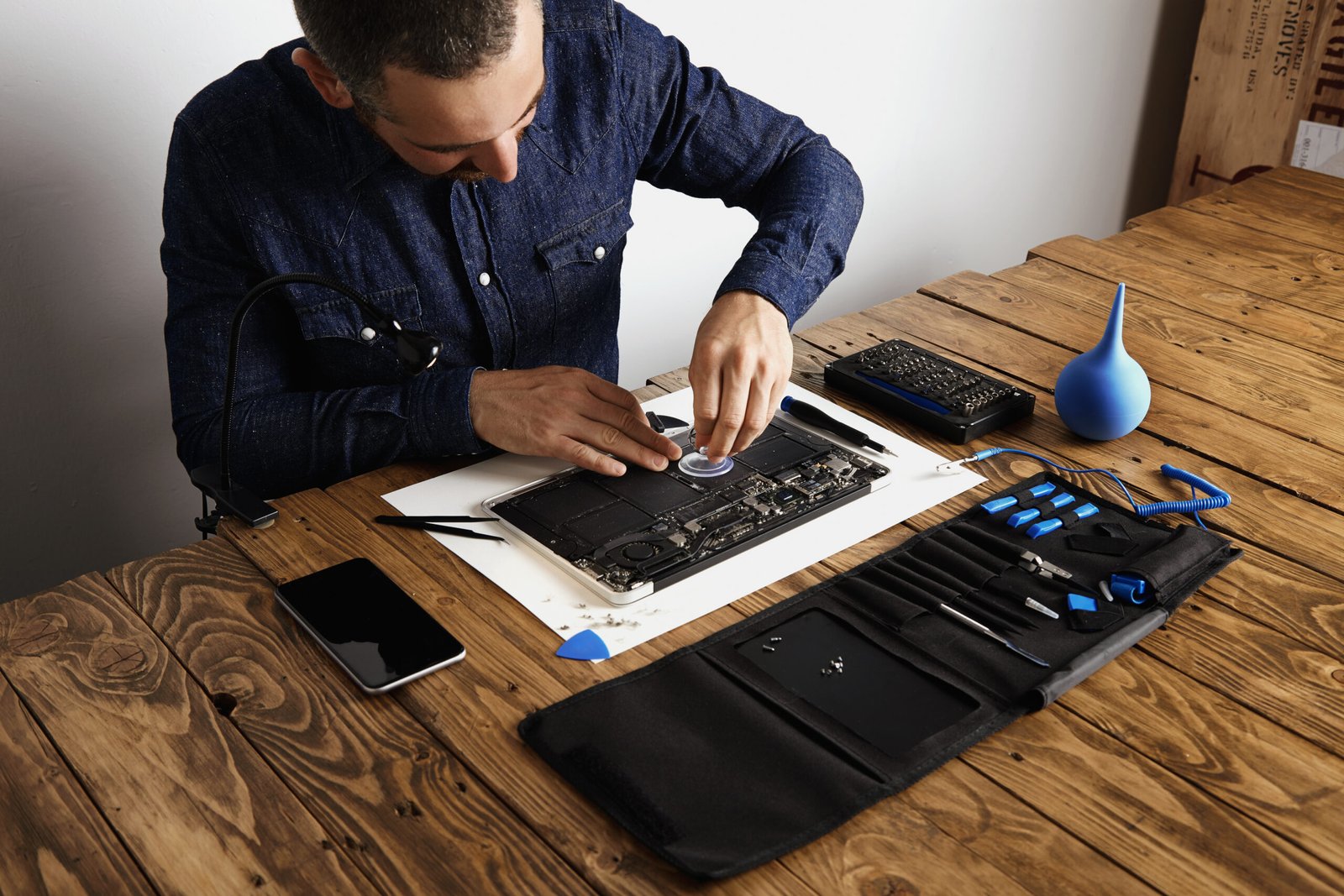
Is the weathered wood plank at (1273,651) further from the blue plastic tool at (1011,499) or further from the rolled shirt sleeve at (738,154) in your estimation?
the rolled shirt sleeve at (738,154)

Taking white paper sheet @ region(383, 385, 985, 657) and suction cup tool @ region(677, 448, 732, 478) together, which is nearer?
white paper sheet @ region(383, 385, 985, 657)

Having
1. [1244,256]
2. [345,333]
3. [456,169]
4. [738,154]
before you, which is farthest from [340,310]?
[1244,256]

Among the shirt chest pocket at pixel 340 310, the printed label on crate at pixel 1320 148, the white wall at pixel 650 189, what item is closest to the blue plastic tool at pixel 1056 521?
the shirt chest pocket at pixel 340 310

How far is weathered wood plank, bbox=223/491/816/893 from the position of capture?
0.77 meters

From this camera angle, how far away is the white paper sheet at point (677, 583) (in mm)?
1012

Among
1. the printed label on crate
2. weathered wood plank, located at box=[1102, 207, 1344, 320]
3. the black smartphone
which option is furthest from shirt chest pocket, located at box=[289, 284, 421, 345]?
the printed label on crate

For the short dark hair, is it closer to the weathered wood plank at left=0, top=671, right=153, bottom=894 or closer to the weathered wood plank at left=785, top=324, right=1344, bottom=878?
the weathered wood plank at left=0, top=671, right=153, bottom=894

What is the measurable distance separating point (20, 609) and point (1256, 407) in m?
1.40

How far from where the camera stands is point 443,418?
1238 millimetres

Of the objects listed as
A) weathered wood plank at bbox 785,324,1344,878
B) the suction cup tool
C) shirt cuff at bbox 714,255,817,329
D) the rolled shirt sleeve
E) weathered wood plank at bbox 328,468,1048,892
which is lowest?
weathered wood plank at bbox 328,468,1048,892

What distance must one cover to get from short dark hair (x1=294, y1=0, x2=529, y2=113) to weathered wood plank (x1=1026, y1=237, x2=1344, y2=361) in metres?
1.16

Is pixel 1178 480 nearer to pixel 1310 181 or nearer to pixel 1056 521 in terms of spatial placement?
pixel 1056 521

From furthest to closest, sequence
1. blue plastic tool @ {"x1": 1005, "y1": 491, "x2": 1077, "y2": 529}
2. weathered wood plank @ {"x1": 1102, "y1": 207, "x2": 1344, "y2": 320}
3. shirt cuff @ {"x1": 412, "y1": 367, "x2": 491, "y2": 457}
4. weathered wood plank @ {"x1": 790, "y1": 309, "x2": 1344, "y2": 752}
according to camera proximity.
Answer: weathered wood plank @ {"x1": 1102, "y1": 207, "x2": 1344, "y2": 320} → shirt cuff @ {"x1": 412, "y1": 367, "x2": 491, "y2": 457} → blue plastic tool @ {"x1": 1005, "y1": 491, "x2": 1077, "y2": 529} → weathered wood plank @ {"x1": 790, "y1": 309, "x2": 1344, "y2": 752}

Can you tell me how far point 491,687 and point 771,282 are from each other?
0.64 metres
